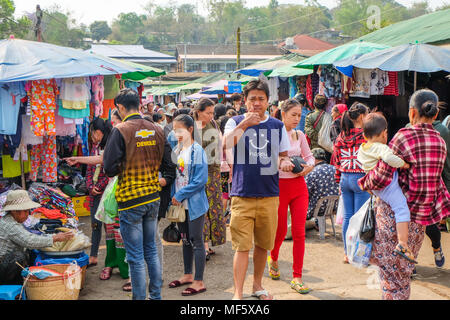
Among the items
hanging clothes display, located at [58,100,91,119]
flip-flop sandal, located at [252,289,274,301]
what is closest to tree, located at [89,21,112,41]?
hanging clothes display, located at [58,100,91,119]

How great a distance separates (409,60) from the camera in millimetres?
7047

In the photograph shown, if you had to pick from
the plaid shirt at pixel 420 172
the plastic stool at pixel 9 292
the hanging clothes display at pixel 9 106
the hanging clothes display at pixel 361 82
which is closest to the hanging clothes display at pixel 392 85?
the hanging clothes display at pixel 361 82

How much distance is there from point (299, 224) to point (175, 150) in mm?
1551

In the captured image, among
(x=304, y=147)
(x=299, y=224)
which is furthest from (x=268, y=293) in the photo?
(x=304, y=147)

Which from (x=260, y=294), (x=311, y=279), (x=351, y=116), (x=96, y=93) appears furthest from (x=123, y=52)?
(x=260, y=294)

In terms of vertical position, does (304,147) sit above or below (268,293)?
above

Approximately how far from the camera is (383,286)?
3.70 m

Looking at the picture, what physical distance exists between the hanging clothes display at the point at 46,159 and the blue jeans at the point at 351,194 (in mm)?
4229

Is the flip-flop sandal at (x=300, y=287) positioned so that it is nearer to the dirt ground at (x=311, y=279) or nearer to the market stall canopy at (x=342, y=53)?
the dirt ground at (x=311, y=279)

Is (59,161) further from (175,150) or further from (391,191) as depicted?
(391,191)

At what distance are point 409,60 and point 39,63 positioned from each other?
531 centimetres

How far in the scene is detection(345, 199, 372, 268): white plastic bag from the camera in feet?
12.3

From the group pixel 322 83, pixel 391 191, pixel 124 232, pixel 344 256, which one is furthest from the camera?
pixel 322 83

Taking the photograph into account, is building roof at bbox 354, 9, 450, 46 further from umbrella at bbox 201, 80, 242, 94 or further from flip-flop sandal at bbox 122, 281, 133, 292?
flip-flop sandal at bbox 122, 281, 133, 292
